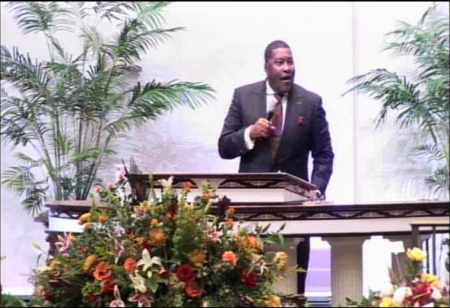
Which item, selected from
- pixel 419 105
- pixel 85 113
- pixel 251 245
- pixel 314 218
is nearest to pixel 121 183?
pixel 251 245

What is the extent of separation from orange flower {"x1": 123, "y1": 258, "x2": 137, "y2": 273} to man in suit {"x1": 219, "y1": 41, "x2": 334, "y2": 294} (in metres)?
2.60

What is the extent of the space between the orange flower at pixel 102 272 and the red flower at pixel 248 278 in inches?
19.0

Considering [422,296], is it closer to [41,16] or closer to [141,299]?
[141,299]

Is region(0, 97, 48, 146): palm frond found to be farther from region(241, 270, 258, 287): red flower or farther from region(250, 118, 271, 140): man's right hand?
region(241, 270, 258, 287): red flower

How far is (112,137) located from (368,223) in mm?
4488

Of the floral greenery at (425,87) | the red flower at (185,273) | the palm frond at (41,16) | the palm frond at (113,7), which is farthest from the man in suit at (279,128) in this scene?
the palm frond at (41,16)

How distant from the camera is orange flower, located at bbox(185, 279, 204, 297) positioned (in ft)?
8.79

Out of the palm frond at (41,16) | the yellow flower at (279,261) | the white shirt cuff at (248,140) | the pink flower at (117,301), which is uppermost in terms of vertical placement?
the palm frond at (41,16)

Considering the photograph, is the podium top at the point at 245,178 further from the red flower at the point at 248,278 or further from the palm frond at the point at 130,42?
the palm frond at the point at 130,42

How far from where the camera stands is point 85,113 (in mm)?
7492

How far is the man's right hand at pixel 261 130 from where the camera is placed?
5105 millimetres

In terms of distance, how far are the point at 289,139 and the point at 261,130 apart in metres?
0.50

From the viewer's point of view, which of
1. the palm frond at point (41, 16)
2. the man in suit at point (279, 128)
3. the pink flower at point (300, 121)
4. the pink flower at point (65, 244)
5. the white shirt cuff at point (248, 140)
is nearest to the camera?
the pink flower at point (65, 244)

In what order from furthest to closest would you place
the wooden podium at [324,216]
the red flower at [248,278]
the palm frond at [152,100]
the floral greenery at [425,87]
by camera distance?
the palm frond at [152,100], the floral greenery at [425,87], the wooden podium at [324,216], the red flower at [248,278]
